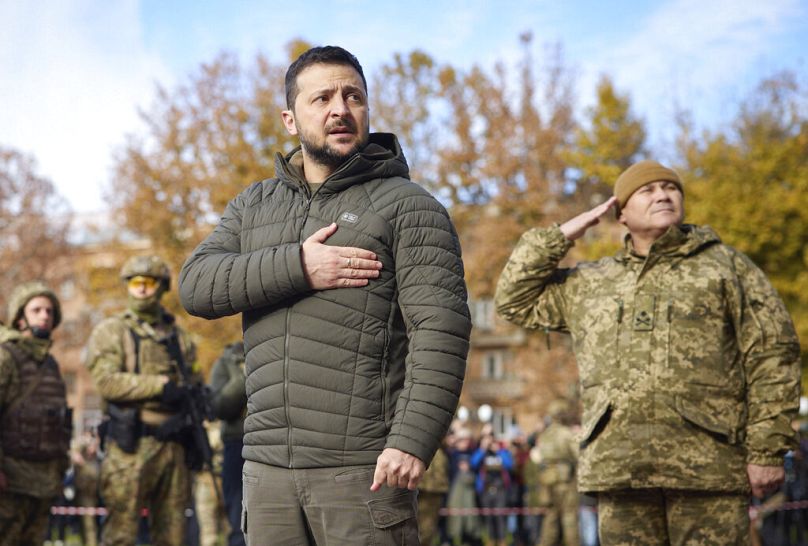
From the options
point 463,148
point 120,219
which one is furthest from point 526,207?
point 120,219

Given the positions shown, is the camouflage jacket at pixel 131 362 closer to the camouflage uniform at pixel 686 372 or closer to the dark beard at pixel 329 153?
the camouflage uniform at pixel 686 372

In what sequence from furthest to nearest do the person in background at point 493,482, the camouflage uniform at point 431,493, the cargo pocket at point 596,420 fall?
the person in background at point 493,482
the camouflage uniform at point 431,493
the cargo pocket at point 596,420

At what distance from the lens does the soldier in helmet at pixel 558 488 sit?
15.9m

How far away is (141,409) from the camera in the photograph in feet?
28.5

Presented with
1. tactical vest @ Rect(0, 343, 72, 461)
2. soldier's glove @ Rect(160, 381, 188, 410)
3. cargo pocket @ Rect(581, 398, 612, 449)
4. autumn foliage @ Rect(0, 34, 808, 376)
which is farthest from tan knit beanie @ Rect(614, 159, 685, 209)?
autumn foliage @ Rect(0, 34, 808, 376)

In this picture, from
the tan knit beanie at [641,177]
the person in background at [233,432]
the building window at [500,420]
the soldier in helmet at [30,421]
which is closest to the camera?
the tan knit beanie at [641,177]

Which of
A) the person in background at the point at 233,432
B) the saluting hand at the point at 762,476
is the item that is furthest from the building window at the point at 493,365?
the saluting hand at the point at 762,476

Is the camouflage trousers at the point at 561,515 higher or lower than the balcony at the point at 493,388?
lower

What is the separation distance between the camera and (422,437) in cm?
364

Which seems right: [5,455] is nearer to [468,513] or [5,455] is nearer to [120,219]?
[468,513]

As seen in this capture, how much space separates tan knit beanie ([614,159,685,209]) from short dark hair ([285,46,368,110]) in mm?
2231

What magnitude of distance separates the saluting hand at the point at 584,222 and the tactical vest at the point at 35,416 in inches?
183

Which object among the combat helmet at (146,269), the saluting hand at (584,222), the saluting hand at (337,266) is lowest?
the saluting hand at (337,266)

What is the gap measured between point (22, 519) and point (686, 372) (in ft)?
18.1
